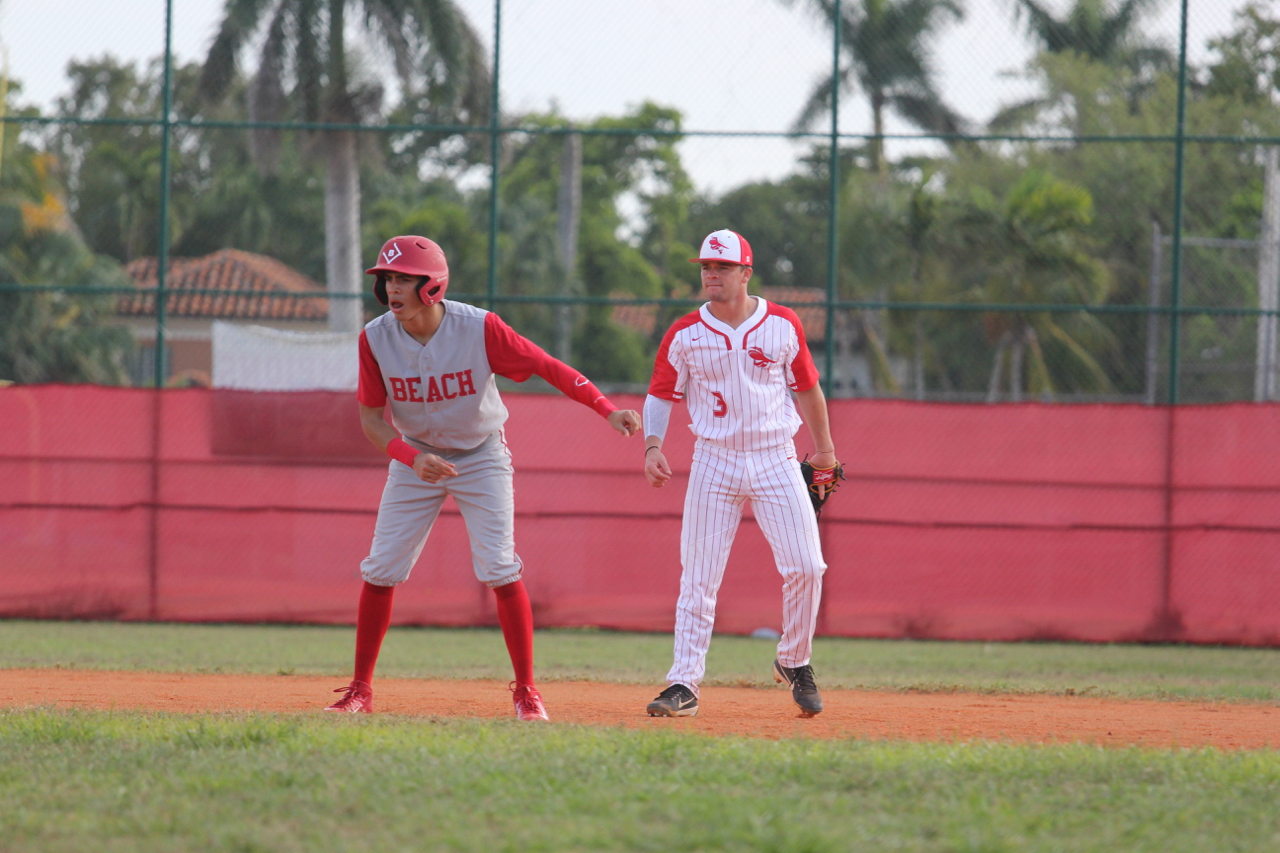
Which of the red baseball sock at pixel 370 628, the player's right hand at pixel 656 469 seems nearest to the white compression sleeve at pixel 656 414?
Result: the player's right hand at pixel 656 469

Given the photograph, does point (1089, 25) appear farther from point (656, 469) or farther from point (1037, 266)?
point (1037, 266)

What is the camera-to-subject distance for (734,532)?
5102 mm

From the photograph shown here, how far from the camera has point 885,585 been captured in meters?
9.63

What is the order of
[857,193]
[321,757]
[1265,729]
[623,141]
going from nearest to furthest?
[321,757] → [1265,729] → [857,193] → [623,141]

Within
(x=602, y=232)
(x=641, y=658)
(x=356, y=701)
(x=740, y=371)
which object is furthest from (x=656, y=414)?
(x=602, y=232)

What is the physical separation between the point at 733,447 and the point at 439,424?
46.7 inches

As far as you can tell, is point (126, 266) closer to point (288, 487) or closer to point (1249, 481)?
point (288, 487)

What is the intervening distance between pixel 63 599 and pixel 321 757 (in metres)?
6.89

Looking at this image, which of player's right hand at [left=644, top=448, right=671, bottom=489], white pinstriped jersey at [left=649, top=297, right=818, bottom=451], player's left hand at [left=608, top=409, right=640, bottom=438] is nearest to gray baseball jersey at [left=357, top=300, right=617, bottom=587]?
player's left hand at [left=608, top=409, right=640, bottom=438]

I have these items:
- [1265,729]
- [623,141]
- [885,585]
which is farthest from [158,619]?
[623,141]

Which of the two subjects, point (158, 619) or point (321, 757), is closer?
point (321, 757)

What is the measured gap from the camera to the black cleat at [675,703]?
5.11 m

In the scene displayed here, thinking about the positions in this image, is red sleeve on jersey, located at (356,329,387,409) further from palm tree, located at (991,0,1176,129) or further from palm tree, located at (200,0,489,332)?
palm tree, located at (200,0,489,332)

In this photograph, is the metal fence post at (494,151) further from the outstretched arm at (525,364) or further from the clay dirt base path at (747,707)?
the outstretched arm at (525,364)
